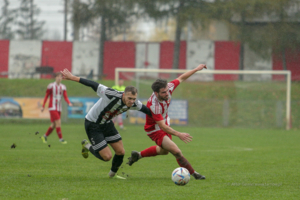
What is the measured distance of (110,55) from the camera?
32.0 meters

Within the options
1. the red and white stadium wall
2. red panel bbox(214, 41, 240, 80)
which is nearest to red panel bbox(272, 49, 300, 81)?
the red and white stadium wall

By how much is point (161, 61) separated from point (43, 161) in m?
23.2

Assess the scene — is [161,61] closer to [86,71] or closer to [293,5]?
[86,71]

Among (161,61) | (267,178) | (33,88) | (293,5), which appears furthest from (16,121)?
(293,5)

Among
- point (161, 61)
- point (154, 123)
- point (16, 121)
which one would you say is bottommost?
point (16, 121)

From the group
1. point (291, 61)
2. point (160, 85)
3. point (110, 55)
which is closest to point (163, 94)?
point (160, 85)

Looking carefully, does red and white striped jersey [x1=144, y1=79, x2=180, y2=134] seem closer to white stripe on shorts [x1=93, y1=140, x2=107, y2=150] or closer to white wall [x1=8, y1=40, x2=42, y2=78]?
white stripe on shorts [x1=93, y1=140, x2=107, y2=150]

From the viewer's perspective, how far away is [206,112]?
22031 mm

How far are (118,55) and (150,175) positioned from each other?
25362 millimetres

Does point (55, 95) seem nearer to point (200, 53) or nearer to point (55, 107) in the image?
point (55, 107)

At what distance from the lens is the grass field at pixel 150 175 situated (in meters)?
5.39

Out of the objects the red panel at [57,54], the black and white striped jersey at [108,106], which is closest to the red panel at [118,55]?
the red panel at [57,54]

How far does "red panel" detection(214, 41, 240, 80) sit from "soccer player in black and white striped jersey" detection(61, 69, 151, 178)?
80.2ft

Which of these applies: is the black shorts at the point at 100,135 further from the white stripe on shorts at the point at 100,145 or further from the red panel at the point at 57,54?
the red panel at the point at 57,54
